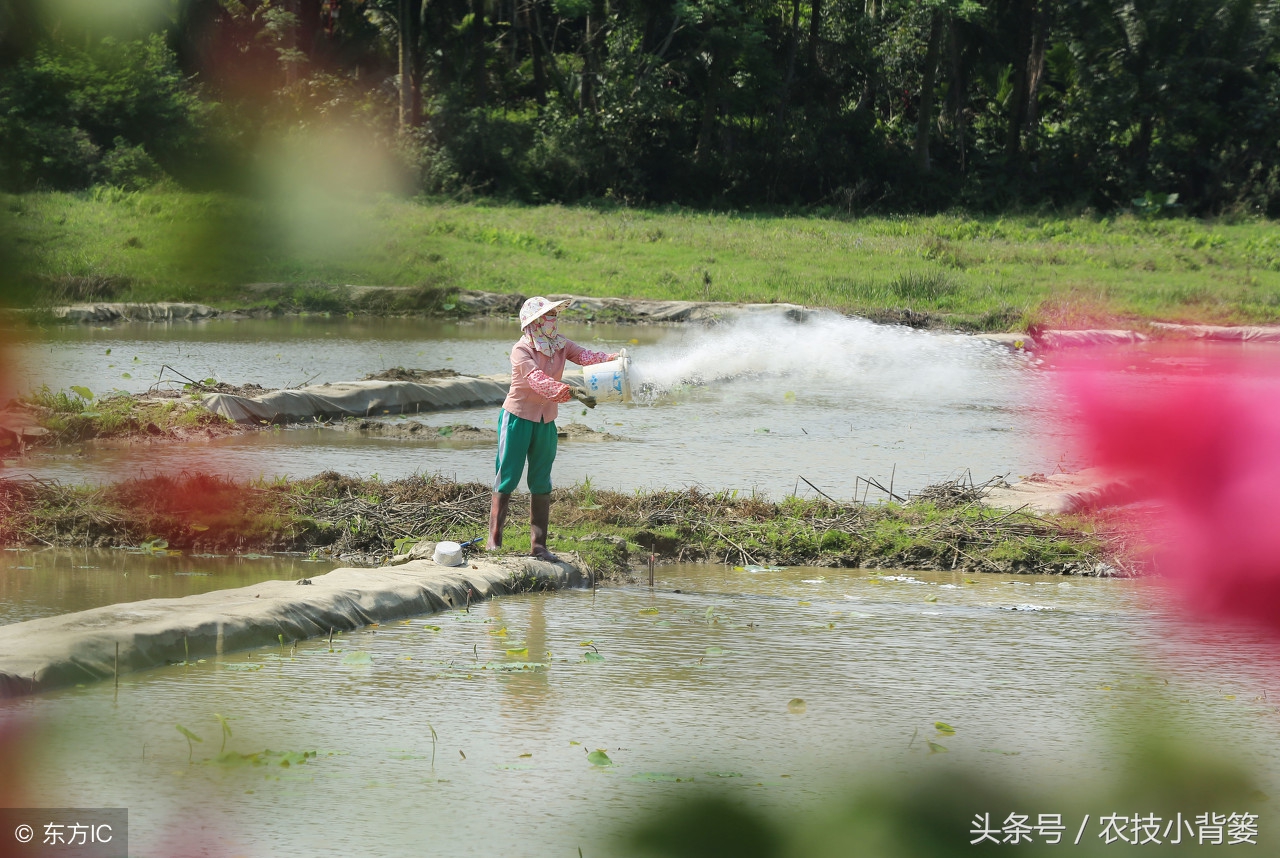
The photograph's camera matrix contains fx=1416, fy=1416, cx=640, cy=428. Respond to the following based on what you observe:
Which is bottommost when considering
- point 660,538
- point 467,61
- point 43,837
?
point 660,538

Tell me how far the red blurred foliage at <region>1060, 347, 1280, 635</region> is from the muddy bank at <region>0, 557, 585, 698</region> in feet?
10.9

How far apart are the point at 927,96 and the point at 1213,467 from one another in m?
37.5

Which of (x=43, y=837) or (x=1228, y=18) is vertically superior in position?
(x=1228, y=18)

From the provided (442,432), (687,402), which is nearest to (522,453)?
(442,432)

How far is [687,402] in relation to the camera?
14828 millimetres

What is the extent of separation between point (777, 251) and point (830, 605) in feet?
70.2

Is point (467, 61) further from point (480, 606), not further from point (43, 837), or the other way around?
point (43, 837)

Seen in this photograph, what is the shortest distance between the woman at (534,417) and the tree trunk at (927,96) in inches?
1211

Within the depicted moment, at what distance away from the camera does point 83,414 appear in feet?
35.0

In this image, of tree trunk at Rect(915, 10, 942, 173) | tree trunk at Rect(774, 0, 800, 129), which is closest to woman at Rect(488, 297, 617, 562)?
tree trunk at Rect(915, 10, 942, 173)

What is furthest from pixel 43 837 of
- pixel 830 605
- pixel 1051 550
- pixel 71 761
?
pixel 1051 550

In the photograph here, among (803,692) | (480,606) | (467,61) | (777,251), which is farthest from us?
(467,61)

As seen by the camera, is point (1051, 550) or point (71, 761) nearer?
point (71, 761)

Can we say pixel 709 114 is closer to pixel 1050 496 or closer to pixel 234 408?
pixel 234 408
